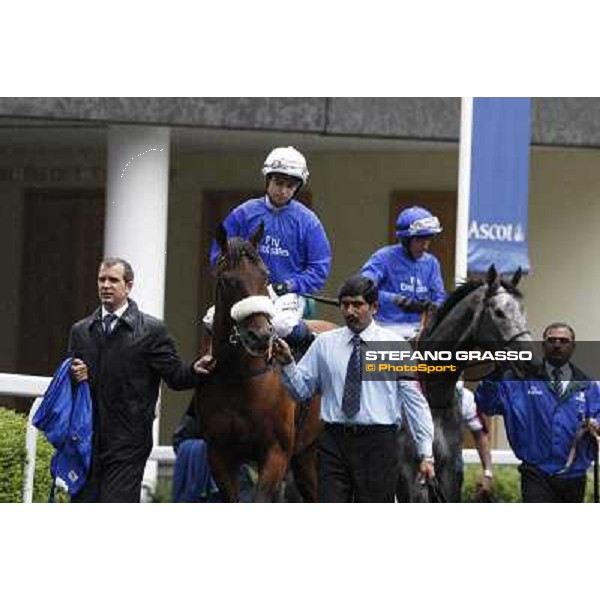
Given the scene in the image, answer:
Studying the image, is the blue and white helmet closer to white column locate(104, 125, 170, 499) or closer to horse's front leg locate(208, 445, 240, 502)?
horse's front leg locate(208, 445, 240, 502)

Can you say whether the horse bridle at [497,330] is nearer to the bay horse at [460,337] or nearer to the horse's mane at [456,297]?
the bay horse at [460,337]

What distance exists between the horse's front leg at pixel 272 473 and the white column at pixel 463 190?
272 centimetres

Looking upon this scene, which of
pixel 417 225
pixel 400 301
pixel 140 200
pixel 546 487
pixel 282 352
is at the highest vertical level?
pixel 140 200

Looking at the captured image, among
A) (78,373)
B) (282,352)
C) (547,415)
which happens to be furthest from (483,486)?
(78,373)

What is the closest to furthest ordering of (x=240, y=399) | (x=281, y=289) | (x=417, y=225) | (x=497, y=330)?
(x=240, y=399) → (x=281, y=289) → (x=497, y=330) → (x=417, y=225)

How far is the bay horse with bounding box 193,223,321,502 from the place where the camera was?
35.6ft

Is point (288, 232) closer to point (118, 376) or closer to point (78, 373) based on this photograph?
point (118, 376)

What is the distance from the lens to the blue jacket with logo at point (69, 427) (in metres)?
10.6

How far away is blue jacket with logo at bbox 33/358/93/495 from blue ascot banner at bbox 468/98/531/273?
4182mm

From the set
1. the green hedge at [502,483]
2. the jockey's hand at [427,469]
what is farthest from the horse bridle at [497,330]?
the green hedge at [502,483]

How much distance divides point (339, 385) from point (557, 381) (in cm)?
172

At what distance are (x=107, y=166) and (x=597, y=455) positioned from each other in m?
5.27

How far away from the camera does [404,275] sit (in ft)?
40.3

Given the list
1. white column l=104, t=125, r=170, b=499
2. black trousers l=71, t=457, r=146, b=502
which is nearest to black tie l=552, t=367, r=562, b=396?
black trousers l=71, t=457, r=146, b=502
